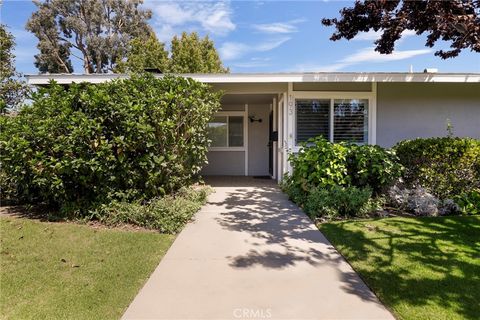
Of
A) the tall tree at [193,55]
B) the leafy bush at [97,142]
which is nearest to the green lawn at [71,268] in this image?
the leafy bush at [97,142]

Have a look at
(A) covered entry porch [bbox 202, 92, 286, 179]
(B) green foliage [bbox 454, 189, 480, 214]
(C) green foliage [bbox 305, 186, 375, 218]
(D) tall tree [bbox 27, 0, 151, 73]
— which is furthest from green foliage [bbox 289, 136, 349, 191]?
(D) tall tree [bbox 27, 0, 151, 73]

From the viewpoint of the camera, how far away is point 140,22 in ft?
98.2

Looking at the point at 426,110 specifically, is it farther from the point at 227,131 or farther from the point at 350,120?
the point at 227,131

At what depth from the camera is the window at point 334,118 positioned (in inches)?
325

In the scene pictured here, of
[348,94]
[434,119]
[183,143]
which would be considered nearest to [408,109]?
[434,119]

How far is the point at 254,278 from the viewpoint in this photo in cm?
332

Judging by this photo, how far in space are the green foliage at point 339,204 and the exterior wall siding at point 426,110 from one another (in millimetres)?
3274

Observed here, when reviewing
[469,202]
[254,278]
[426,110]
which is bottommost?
[254,278]

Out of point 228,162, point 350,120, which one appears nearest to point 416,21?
point 350,120

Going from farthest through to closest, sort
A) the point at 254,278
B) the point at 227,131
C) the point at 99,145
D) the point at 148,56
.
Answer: the point at 148,56 < the point at 227,131 < the point at 99,145 < the point at 254,278

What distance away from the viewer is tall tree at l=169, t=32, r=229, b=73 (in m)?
21.7

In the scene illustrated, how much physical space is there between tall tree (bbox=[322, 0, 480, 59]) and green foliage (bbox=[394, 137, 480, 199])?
1.83 meters

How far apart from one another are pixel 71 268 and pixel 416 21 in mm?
6939

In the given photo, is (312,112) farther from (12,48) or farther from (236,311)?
(12,48)
